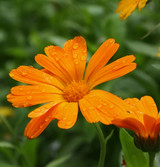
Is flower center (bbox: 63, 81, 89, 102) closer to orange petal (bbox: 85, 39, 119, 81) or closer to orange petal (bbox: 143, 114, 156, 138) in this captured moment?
orange petal (bbox: 85, 39, 119, 81)

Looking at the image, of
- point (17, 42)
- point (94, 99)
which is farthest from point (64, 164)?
point (17, 42)

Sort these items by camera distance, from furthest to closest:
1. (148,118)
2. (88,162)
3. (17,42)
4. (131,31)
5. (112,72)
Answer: (17,42) → (131,31) → (88,162) → (112,72) → (148,118)

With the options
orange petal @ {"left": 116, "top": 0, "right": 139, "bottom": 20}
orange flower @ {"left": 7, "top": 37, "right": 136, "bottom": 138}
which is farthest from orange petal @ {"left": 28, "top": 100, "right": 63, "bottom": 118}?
orange petal @ {"left": 116, "top": 0, "right": 139, "bottom": 20}

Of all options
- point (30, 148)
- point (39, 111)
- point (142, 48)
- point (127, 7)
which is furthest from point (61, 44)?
point (39, 111)

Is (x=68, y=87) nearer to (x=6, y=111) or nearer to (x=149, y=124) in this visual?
(x=149, y=124)

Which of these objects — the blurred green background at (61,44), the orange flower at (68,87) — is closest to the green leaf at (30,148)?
the blurred green background at (61,44)

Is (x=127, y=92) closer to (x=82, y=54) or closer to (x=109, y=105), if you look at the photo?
(x=82, y=54)

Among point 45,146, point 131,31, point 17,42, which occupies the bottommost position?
point 45,146
